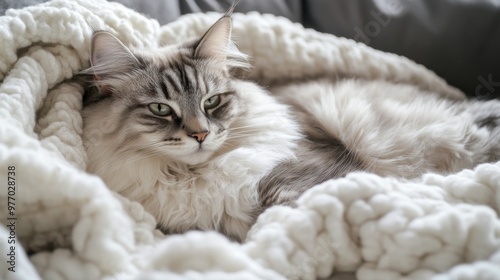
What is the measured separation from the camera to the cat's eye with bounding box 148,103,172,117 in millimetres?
1302

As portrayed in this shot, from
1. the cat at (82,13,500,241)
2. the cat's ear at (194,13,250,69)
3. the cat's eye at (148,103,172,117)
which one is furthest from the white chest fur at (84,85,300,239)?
the cat's ear at (194,13,250,69)

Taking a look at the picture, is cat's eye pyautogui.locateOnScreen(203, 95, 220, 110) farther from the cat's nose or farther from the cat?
the cat's nose

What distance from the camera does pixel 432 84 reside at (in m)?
1.82

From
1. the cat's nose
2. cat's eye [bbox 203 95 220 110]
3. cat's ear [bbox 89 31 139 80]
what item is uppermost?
cat's ear [bbox 89 31 139 80]

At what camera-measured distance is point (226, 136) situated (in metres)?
A: 1.35

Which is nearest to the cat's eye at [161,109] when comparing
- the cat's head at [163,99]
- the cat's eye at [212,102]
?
the cat's head at [163,99]

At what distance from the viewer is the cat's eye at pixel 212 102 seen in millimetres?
1357

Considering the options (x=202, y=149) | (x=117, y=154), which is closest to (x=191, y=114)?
(x=202, y=149)

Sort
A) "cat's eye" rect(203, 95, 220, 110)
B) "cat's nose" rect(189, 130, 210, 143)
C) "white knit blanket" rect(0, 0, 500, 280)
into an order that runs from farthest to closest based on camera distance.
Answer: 1. "cat's eye" rect(203, 95, 220, 110)
2. "cat's nose" rect(189, 130, 210, 143)
3. "white knit blanket" rect(0, 0, 500, 280)

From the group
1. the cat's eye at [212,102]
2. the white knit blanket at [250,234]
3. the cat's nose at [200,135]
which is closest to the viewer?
the white knit blanket at [250,234]

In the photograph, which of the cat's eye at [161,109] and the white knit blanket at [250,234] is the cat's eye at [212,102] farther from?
the white knit blanket at [250,234]

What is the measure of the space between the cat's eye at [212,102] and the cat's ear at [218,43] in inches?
6.1

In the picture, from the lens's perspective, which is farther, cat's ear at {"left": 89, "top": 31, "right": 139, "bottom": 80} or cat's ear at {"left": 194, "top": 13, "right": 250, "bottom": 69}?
cat's ear at {"left": 194, "top": 13, "right": 250, "bottom": 69}

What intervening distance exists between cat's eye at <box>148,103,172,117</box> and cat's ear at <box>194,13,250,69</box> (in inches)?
8.8
